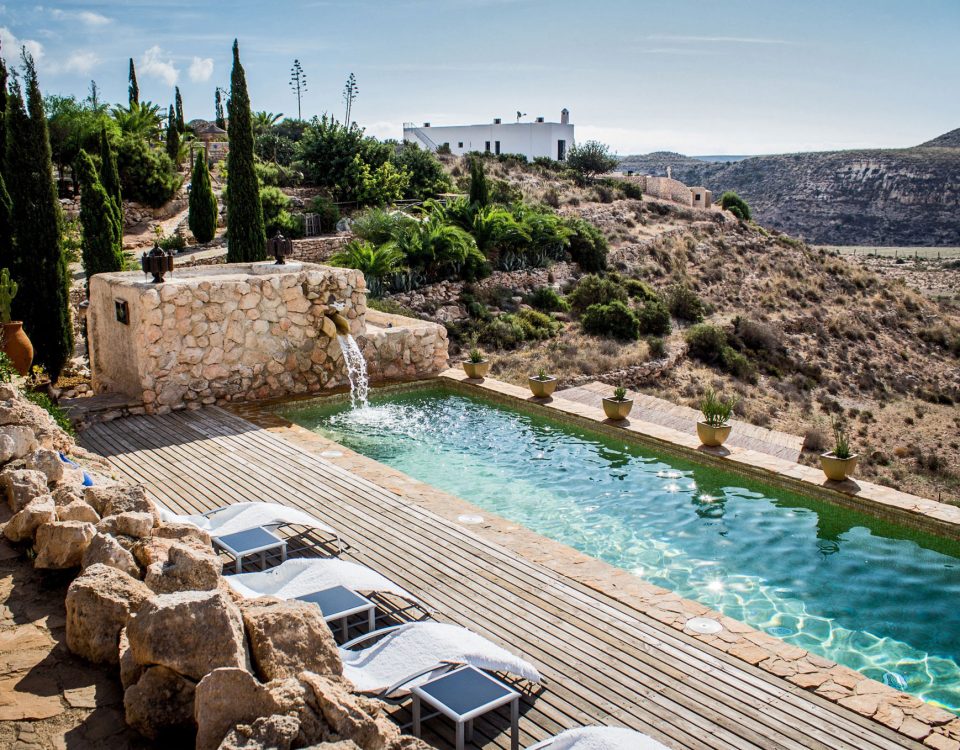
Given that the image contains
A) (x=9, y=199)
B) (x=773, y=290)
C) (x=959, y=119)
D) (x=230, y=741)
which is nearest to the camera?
(x=230, y=741)

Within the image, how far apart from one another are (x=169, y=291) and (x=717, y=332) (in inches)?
681

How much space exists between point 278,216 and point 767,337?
1674cm

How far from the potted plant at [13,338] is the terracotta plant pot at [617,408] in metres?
8.23

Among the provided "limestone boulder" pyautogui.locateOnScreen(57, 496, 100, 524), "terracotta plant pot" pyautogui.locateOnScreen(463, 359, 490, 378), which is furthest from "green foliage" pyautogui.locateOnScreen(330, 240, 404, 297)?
"limestone boulder" pyautogui.locateOnScreen(57, 496, 100, 524)

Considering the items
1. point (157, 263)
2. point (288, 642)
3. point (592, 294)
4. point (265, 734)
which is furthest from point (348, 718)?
point (592, 294)

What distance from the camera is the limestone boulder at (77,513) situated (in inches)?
206

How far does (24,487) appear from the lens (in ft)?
18.4

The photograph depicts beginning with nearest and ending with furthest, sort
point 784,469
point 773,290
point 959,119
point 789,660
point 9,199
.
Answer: point 789,660, point 784,469, point 9,199, point 773,290, point 959,119

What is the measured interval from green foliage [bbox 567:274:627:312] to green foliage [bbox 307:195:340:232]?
10.3 m

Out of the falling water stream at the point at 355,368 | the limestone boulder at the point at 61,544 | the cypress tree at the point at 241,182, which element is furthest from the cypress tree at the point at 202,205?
the limestone boulder at the point at 61,544

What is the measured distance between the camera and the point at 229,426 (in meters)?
10.0

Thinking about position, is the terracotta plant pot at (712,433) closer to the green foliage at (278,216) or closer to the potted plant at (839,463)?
the potted plant at (839,463)

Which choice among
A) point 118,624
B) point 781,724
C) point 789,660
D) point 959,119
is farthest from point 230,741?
point 959,119

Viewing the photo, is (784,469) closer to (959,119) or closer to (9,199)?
(9,199)
